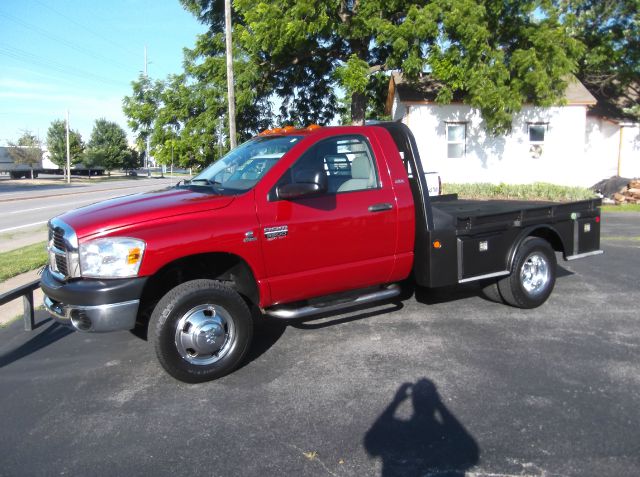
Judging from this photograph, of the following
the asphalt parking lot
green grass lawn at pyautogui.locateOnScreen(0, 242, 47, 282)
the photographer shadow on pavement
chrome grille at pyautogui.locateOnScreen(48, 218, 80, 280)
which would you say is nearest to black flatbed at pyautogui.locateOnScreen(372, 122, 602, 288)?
the asphalt parking lot

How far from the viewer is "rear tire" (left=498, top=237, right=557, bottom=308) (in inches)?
237

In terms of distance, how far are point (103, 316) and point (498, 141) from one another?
1895cm

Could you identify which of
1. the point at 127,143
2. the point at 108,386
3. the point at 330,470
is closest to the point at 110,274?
the point at 108,386

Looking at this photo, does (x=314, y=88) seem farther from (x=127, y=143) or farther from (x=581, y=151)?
(x=127, y=143)

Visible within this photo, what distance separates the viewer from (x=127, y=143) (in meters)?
76.1

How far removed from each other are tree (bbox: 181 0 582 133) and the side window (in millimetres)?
11629

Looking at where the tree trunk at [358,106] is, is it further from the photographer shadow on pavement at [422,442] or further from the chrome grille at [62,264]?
the photographer shadow on pavement at [422,442]

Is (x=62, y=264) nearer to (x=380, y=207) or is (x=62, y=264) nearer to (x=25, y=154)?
(x=380, y=207)

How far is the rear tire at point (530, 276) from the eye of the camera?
602 centimetres

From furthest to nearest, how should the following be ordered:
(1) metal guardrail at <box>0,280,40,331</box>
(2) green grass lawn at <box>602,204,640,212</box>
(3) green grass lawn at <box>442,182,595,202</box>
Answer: (3) green grass lawn at <box>442,182,595,202</box>
(2) green grass lawn at <box>602,204,640,212</box>
(1) metal guardrail at <box>0,280,40,331</box>

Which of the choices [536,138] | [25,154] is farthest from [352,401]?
[25,154]

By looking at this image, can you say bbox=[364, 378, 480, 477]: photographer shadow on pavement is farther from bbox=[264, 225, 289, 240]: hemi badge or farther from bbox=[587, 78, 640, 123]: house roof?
bbox=[587, 78, 640, 123]: house roof

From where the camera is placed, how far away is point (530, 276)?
6.24 meters

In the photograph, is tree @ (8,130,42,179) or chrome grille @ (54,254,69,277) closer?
chrome grille @ (54,254,69,277)
